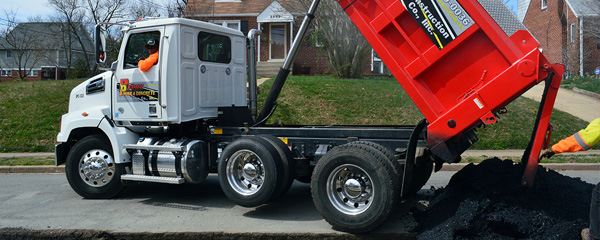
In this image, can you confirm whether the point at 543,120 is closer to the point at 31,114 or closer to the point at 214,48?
the point at 214,48

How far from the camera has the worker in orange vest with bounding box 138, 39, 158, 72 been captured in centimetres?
685

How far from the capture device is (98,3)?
2834cm

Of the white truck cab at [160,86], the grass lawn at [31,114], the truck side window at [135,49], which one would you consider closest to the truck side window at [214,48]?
the white truck cab at [160,86]

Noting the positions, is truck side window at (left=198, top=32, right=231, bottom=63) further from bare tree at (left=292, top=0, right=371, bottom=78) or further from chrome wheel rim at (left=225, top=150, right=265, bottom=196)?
bare tree at (left=292, top=0, right=371, bottom=78)

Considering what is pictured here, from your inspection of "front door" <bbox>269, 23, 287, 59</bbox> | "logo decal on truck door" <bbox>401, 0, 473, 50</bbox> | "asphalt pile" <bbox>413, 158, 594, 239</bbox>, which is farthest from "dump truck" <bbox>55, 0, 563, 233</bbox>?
"front door" <bbox>269, 23, 287, 59</bbox>

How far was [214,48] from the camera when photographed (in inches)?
292

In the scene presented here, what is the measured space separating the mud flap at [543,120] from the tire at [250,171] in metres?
2.77

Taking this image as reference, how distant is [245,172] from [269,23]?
22525mm

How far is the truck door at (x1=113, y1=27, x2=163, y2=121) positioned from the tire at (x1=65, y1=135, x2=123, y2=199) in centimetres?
53

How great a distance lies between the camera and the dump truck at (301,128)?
16.1 feet

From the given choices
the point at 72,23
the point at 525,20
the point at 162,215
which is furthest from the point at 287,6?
the point at 525,20

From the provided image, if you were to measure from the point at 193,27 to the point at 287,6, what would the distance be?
17.4m

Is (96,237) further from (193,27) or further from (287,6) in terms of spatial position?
(287,6)

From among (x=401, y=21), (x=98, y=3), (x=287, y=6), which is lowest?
(x=401, y=21)
